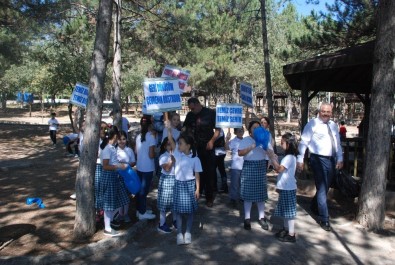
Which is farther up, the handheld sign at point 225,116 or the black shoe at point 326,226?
the handheld sign at point 225,116

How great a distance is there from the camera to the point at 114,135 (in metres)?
5.23

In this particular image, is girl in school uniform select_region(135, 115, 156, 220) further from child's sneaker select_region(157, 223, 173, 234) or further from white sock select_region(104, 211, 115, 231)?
white sock select_region(104, 211, 115, 231)

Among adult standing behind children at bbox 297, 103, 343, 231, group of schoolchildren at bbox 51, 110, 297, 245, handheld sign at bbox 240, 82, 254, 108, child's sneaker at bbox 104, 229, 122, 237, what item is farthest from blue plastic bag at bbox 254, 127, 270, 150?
handheld sign at bbox 240, 82, 254, 108

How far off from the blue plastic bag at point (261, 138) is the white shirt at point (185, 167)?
93 cm

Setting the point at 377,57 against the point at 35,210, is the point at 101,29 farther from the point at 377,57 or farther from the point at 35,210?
the point at 377,57

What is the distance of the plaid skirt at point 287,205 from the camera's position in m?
5.10

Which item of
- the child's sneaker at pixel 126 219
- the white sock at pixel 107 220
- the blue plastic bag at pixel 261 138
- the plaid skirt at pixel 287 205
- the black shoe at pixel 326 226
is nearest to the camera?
the plaid skirt at pixel 287 205

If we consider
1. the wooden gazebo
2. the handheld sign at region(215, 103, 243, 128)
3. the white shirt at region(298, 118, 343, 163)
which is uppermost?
the wooden gazebo

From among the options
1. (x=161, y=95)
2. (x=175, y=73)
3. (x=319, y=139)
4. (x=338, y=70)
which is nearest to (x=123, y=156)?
(x=161, y=95)

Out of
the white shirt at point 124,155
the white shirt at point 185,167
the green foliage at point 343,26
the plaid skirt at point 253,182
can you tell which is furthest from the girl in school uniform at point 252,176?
the green foliage at point 343,26

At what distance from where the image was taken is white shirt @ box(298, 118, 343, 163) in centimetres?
559

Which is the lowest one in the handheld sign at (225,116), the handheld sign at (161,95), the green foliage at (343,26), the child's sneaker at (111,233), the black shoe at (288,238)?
the black shoe at (288,238)

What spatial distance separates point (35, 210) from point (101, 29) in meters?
3.18

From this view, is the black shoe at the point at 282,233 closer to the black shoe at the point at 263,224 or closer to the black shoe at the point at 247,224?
the black shoe at the point at 263,224
